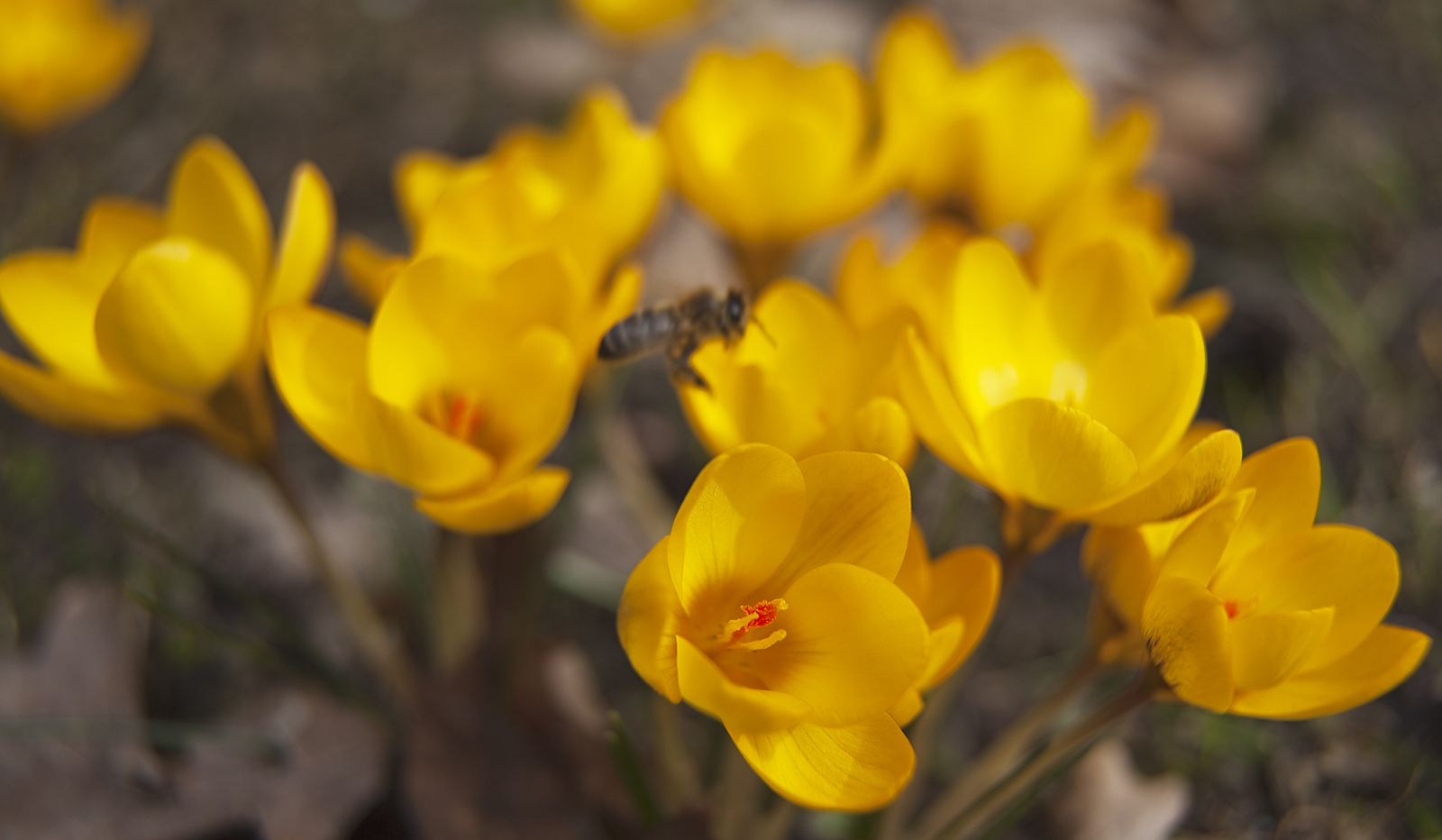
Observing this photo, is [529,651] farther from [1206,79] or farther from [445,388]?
[1206,79]

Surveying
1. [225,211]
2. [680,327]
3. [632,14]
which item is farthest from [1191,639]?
[632,14]

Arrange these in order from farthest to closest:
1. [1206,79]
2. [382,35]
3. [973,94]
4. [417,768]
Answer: [382,35] < [1206,79] < [973,94] < [417,768]

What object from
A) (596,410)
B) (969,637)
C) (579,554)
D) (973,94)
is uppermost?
(973,94)

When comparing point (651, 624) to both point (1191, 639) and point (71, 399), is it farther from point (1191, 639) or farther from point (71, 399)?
point (71, 399)

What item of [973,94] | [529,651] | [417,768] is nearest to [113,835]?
[417,768]

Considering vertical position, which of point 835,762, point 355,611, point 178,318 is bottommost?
point 355,611

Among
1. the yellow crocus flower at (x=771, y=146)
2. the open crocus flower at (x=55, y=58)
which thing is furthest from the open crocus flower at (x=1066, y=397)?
the open crocus flower at (x=55, y=58)

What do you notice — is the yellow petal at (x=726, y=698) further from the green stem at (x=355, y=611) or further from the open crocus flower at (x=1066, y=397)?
the green stem at (x=355, y=611)
